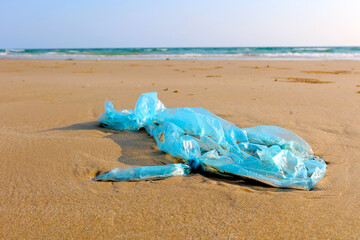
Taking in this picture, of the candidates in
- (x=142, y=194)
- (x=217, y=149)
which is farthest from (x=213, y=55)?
(x=142, y=194)

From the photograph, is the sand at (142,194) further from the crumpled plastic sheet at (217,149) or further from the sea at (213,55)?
the sea at (213,55)

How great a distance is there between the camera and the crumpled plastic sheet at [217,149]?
1.66 m

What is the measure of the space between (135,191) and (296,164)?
Answer: 0.94 metres

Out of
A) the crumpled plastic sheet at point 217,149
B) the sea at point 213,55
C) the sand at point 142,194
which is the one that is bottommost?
the sea at point 213,55

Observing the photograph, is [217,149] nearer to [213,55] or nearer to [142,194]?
[142,194]

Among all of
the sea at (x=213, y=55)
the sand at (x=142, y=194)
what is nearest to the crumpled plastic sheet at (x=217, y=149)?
the sand at (x=142, y=194)

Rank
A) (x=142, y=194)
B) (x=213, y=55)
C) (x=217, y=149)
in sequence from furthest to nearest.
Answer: (x=213, y=55) < (x=217, y=149) < (x=142, y=194)

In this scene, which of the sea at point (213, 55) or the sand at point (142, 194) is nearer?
the sand at point (142, 194)

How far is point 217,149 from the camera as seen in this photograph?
6.54 feet

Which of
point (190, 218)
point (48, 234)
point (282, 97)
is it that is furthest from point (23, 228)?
point (282, 97)

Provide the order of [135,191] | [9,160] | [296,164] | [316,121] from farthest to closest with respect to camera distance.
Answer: [316,121] → [9,160] → [296,164] → [135,191]

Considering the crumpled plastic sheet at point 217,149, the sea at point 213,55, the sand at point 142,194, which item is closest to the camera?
the sand at point 142,194

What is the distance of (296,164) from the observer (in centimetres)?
174

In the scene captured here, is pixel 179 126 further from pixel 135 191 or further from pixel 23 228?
pixel 23 228
